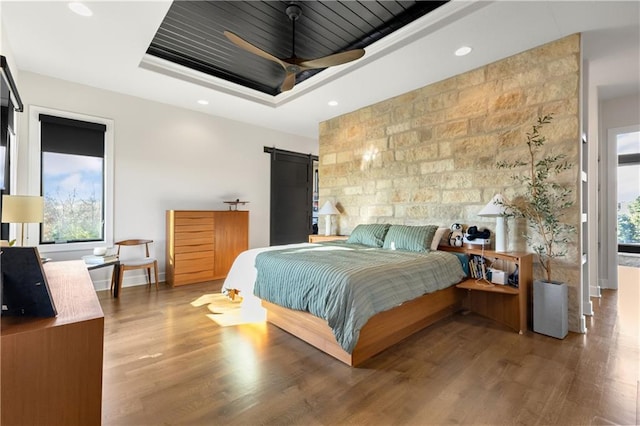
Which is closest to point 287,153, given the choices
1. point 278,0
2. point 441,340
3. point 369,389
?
point 278,0

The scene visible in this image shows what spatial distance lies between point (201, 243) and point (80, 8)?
3.06m

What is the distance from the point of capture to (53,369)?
37.2 inches

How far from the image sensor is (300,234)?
6.62 metres

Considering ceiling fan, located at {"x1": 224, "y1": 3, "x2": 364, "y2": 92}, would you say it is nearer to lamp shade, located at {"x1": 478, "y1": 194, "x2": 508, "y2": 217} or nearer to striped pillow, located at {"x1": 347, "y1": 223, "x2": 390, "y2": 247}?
lamp shade, located at {"x1": 478, "y1": 194, "x2": 508, "y2": 217}

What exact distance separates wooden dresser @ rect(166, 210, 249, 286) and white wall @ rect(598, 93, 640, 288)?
5450mm

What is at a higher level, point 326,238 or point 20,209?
point 20,209

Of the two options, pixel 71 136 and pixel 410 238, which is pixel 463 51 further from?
pixel 71 136

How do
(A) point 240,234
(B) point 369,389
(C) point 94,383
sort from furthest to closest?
(A) point 240,234, (B) point 369,389, (C) point 94,383

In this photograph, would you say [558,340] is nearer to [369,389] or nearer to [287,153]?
[369,389]

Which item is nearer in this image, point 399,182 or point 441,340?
point 441,340

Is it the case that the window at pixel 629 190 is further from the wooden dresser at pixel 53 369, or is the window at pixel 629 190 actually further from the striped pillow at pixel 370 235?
the wooden dresser at pixel 53 369

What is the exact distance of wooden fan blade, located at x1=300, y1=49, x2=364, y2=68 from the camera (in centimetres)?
253

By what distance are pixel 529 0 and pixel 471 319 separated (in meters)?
2.92

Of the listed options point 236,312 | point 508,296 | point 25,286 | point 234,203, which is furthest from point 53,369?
point 234,203
